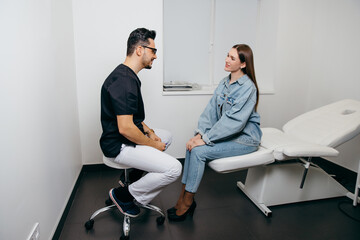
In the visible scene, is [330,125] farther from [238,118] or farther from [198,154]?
[198,154]

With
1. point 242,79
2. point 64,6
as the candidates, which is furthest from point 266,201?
Result: point 64,6

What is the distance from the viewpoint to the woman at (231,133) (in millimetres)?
1812

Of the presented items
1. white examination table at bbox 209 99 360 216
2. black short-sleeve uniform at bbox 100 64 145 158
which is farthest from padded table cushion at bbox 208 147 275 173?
black short-sleeve uniform at bbox 100 64 145 158

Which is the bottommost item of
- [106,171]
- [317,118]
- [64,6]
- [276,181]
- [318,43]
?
[106,171]

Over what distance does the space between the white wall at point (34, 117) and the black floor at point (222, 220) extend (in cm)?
23

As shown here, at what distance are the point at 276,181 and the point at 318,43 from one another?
5.98 ft

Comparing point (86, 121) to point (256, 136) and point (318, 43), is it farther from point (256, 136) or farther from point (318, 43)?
point (318, 43)

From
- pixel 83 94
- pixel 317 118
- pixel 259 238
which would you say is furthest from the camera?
pixel 83 94

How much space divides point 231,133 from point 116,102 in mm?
831

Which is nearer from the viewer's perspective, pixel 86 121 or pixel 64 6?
pixel 64 6

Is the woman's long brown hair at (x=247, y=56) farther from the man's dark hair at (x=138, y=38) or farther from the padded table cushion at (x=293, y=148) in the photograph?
the man's dark hair at (x=138, y=38)

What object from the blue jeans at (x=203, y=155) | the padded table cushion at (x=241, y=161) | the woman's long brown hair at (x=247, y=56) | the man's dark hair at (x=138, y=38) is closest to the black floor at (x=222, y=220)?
the blue jeans at (x=203, y=155)

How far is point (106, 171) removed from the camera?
267cm

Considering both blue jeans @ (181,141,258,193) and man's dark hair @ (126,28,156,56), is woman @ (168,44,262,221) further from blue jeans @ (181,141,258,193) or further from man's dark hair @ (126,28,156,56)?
man's dark hair @ (126,28,156,56)
